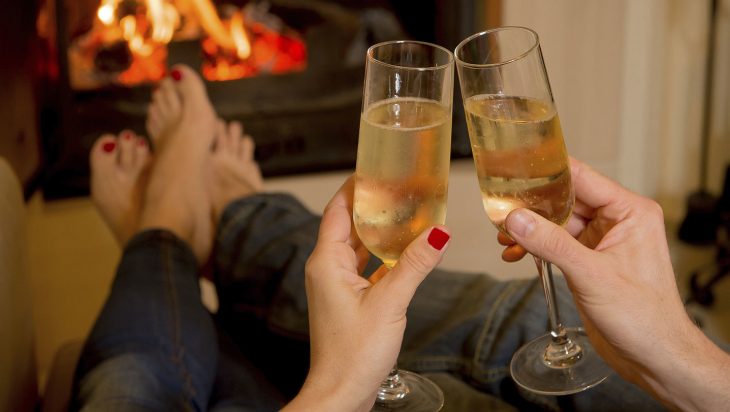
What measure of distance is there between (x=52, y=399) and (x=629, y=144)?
1562mm

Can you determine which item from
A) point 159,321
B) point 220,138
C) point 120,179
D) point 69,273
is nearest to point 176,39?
point 220,138

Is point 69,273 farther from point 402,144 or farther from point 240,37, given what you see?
point 402,144

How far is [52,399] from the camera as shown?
1322mm

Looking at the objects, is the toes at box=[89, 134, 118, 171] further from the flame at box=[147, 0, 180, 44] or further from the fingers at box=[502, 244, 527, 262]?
the fingers at box=[502, 244, 527, 262]

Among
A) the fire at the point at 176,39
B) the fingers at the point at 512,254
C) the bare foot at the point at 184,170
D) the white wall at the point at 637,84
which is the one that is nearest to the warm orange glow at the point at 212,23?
the fire at the point at 176,39

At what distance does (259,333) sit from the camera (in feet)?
4.70

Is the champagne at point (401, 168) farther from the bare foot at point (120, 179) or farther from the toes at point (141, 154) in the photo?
the toes at point (141, 154)

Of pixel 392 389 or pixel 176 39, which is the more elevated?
pixel 176 39

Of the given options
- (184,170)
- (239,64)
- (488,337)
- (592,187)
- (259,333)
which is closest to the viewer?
(592,187)

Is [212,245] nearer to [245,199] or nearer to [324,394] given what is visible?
[245,199]

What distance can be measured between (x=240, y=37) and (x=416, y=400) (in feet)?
4.40

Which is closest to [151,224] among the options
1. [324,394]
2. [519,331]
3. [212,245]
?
[212,245]

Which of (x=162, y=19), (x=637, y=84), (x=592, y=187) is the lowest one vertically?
(x=637, y=84)

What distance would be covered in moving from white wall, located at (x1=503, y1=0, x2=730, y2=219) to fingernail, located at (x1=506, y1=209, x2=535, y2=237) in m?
1.39
